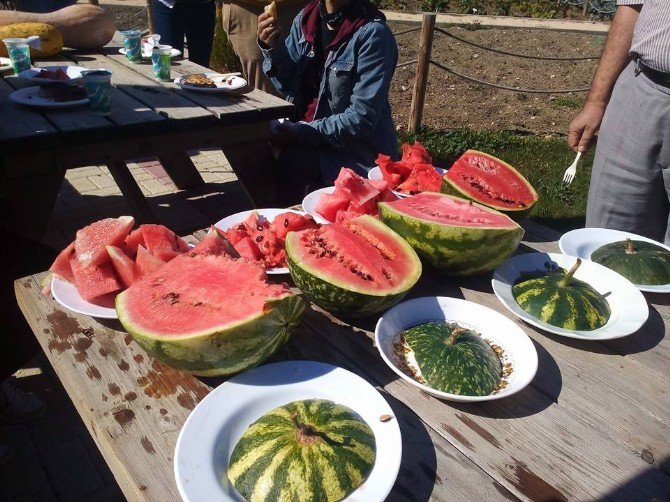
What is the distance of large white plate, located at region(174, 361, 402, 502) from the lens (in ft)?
3.76

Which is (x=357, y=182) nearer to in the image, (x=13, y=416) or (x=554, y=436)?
(x=554, y=436)

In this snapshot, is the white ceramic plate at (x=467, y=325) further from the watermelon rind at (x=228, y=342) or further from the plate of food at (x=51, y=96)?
the plate of food at (x=51, y=96)

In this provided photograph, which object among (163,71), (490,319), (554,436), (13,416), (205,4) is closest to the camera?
(554,436)

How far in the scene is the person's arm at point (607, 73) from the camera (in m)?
2.91

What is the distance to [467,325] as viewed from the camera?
1.73m

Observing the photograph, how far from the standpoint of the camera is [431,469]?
1.29 meters

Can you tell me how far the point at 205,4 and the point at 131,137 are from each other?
11.5 ft

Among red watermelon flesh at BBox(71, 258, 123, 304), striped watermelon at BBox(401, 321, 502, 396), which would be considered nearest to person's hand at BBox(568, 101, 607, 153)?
striped watermelon at BBox(401, 321, 502, 396)

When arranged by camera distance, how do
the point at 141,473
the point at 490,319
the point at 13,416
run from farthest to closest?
the point at 13,416 → the point at 490,319 → the point at 141,473

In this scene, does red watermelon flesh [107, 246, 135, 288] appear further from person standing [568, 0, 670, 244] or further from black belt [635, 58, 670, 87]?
black belt [635, 58, 670, 87]

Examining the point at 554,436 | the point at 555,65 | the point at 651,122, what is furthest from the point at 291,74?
the point at 555,65

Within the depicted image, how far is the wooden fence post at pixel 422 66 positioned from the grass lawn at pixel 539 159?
209 mm

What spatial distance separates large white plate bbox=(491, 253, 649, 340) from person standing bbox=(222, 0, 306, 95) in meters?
4.21

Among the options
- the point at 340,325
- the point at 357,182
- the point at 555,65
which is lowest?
the point at 555,65
